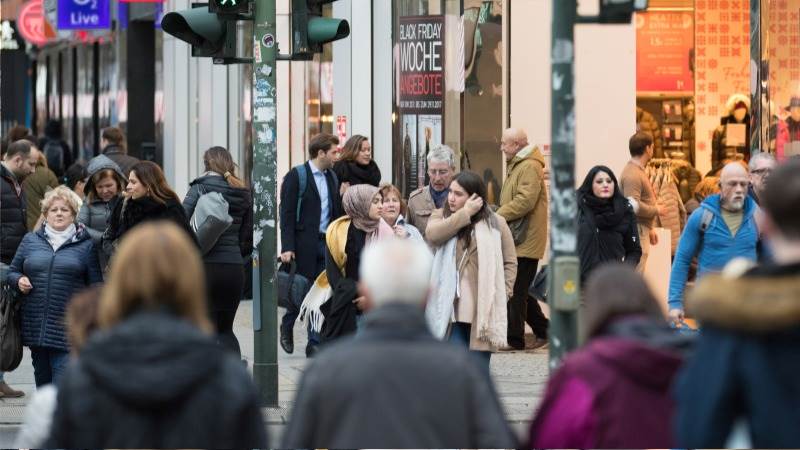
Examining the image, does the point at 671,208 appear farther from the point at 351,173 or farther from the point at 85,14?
the point at 85,14

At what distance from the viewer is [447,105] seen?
667 inches

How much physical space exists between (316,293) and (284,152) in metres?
9.64

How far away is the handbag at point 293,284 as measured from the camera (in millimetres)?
14255

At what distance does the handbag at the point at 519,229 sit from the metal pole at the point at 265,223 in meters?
3.55

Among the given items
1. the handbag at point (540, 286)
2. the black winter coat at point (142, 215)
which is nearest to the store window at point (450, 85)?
the handbag at point (540, 286)

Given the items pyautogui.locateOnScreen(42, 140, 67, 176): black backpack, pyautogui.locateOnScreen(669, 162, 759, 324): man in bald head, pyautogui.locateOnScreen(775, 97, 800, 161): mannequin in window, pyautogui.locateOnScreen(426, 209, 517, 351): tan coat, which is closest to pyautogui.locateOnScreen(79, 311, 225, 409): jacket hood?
pyautogui.locateOnScreen(426, 209, 517, 351): tan coat

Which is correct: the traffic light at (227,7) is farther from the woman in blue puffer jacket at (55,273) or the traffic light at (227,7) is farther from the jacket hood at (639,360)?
the jacket hood at (639,360)

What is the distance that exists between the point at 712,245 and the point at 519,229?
4785 mm

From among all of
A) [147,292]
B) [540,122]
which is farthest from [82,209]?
[147,292]

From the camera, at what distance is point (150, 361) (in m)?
4.85

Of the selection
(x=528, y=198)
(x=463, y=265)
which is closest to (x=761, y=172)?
(x=463, y=265)

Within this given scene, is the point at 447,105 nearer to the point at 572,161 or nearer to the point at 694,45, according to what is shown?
the point at 694,45

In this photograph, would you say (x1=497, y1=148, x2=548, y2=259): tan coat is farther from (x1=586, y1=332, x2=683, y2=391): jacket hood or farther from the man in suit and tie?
(x1=586, y1=332, x2=683, y2=391): jacket hood

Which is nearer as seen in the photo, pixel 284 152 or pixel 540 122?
pixel 540 122
